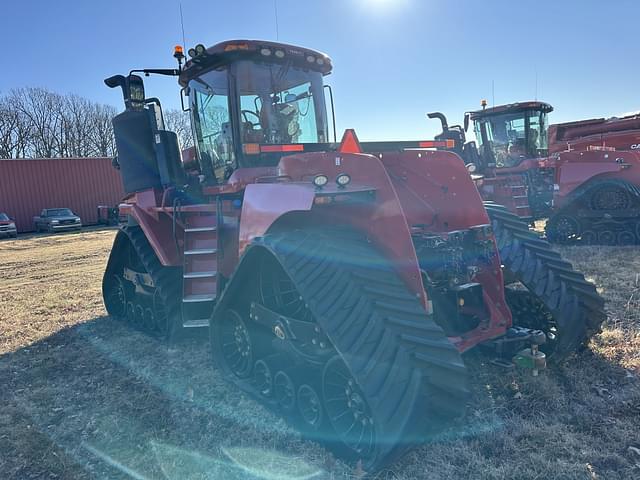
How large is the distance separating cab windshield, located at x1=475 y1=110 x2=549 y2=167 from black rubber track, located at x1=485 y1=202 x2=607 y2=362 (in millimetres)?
8989

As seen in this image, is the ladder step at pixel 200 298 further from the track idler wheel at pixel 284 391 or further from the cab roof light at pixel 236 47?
the cab roof light at pixel 236 47

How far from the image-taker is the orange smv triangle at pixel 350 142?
340 centimetres

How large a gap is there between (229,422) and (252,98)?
8.91 ft

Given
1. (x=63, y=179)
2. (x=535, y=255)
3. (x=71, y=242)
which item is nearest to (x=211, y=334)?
(x=535, y=255)

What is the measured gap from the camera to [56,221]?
2316 cm

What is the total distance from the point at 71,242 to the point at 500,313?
1785cm

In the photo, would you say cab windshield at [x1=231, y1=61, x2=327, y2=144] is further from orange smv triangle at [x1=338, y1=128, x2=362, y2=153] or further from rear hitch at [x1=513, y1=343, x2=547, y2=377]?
rear hitch at [x1=513, y1=343, x2=547, y2=377]

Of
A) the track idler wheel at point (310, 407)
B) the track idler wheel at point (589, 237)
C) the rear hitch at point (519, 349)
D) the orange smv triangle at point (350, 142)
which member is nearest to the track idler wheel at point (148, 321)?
the track idler wheel at point (310, 407)

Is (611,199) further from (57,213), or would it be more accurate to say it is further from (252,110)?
(57,213)

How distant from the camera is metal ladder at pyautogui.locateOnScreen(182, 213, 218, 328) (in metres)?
4.26

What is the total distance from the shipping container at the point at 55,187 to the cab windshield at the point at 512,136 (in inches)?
893

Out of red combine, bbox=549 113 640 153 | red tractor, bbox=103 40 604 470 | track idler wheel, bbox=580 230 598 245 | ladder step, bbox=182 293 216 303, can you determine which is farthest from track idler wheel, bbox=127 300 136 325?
red combine, bbox=549 113 640 153

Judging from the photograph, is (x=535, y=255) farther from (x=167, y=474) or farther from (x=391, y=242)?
(x=167, y=474)

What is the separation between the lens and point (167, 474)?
2773 millimetres
